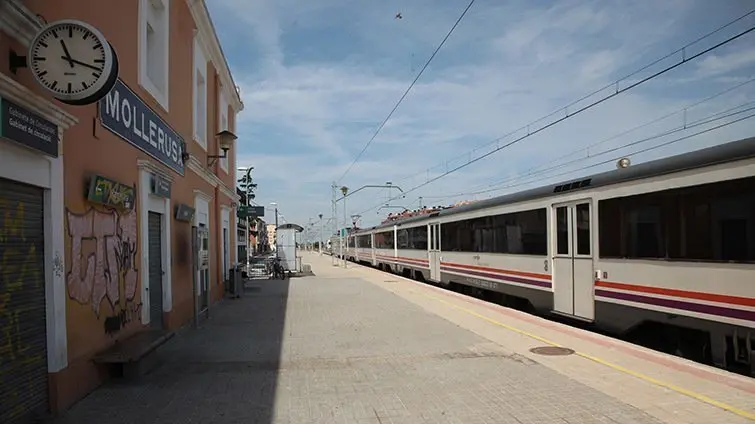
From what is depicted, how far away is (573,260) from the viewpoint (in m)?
10.5

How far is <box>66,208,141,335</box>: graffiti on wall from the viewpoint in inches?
238

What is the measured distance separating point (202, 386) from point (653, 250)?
632cm

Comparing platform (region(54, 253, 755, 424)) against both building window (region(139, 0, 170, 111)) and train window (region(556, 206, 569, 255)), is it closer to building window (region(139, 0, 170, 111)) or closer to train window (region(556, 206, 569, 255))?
train window (region(556, 206, 569, 255))

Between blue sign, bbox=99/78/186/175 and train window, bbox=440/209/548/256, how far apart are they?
23.5ft

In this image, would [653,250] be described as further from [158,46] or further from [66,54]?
[158,46]

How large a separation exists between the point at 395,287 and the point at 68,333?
51.3 ft

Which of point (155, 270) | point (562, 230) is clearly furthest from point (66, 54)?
point (562, 230)

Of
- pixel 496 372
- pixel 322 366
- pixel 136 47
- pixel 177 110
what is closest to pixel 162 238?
pixel 177 110

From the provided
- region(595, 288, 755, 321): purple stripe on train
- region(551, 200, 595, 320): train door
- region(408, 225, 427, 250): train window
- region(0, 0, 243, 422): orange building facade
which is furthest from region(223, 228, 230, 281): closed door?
region(595, 288, 755, 321): purple stripe on train

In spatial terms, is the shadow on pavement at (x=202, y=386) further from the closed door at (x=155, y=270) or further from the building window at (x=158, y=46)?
the building window at (x=158, y=46)

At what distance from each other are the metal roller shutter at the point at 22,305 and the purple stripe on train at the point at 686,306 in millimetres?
7326

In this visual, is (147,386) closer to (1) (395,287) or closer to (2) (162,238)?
(2) (162,238)

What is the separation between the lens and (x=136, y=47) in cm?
819

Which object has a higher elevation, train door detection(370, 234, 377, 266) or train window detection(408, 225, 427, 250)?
train window detection(408, 225, 427, 250)
